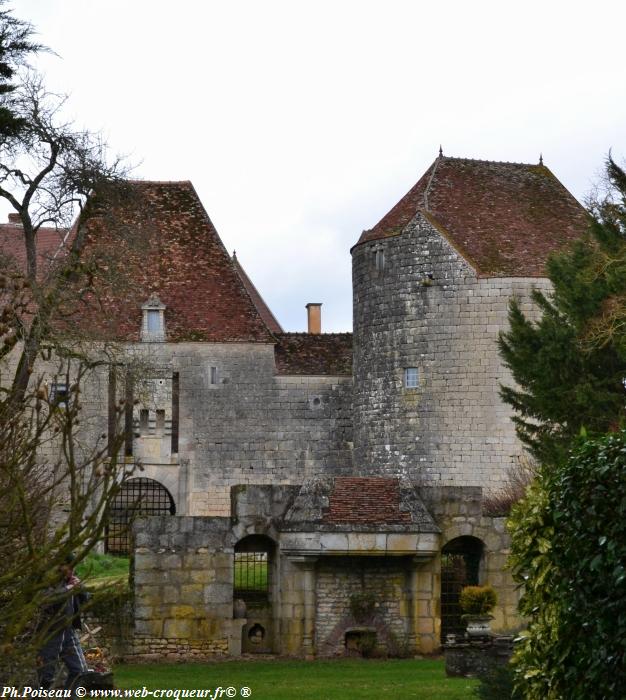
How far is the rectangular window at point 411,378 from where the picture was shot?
37.2 metres

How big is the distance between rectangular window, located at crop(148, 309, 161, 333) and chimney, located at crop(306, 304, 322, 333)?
13422mm

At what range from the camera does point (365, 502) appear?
71.2 feet

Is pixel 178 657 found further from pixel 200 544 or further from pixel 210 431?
pixel 210 431

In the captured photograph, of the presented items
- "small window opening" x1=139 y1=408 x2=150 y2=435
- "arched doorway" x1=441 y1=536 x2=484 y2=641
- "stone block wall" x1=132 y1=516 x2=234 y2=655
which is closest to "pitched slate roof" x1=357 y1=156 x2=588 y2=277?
"small window opening" x1=139 y1=408 x2=150 y2=435

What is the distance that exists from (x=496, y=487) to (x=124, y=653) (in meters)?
16.7

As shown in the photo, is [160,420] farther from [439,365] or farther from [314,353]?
[439,365]

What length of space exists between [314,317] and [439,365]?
16.6 meters

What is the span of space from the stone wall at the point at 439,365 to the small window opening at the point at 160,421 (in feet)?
17.9

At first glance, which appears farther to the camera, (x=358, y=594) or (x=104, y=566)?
(x=104, y=566)

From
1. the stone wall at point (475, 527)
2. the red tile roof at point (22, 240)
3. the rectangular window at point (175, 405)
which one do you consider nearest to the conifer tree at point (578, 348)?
the stone wall at point (475, 527)

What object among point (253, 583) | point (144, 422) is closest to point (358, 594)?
point (253, 583)

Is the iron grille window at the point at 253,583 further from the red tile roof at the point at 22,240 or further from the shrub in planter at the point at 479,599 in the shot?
the red tile roof at the point at 22,240

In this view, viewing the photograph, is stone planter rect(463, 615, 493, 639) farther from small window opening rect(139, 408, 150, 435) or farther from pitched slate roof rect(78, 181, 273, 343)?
small window opening rect(139, 408, 150, 435)

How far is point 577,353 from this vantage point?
28.9 meters
